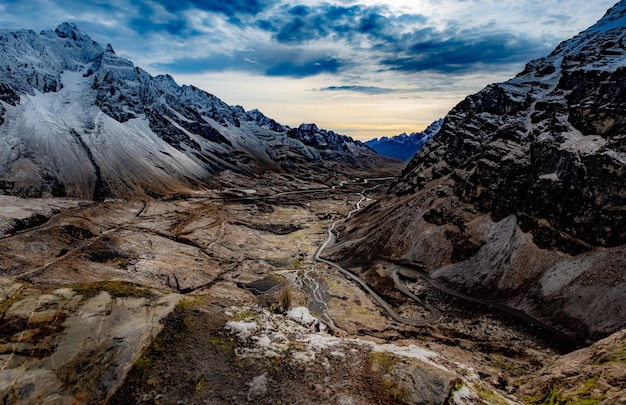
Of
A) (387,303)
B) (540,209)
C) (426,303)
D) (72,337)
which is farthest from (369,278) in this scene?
(72,337)

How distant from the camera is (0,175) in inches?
5837

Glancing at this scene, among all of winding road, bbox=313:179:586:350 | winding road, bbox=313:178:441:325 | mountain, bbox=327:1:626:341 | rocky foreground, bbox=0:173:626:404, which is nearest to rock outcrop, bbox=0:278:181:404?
rocky foreground, bbox=0:173:626:404

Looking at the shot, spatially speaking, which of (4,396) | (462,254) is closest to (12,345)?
(4,396)

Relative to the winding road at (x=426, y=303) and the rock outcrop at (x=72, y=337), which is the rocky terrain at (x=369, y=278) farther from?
the winding road at (x=426, y=303)

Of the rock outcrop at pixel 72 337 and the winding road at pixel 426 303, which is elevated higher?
the rock outcrop at pixel 72 337

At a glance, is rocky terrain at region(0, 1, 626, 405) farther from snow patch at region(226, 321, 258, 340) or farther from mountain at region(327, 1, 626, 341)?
mountain at region(327, 1, 626, 341)

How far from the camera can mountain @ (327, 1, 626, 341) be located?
5925 centimetres

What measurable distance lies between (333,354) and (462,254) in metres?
59.9

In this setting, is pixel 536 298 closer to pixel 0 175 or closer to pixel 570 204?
pixel 570 204

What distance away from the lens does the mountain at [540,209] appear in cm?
5925

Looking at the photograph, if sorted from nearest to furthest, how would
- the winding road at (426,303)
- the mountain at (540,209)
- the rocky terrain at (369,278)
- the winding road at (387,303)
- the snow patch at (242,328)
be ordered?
the rocky terrain at (369,278) < the snow patch at (242,328) < the winding road at (426,303) < the mountain at (540,209) < the winding road at (387,303)

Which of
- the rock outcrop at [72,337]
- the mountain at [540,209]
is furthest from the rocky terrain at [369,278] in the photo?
the mountain at [540,209]

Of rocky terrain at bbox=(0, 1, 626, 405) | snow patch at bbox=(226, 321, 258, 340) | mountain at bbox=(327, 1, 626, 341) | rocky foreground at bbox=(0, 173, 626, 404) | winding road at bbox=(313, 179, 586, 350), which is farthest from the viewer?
mountain at bbox=(327, 1, 626, 341)

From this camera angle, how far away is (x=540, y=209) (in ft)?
245
